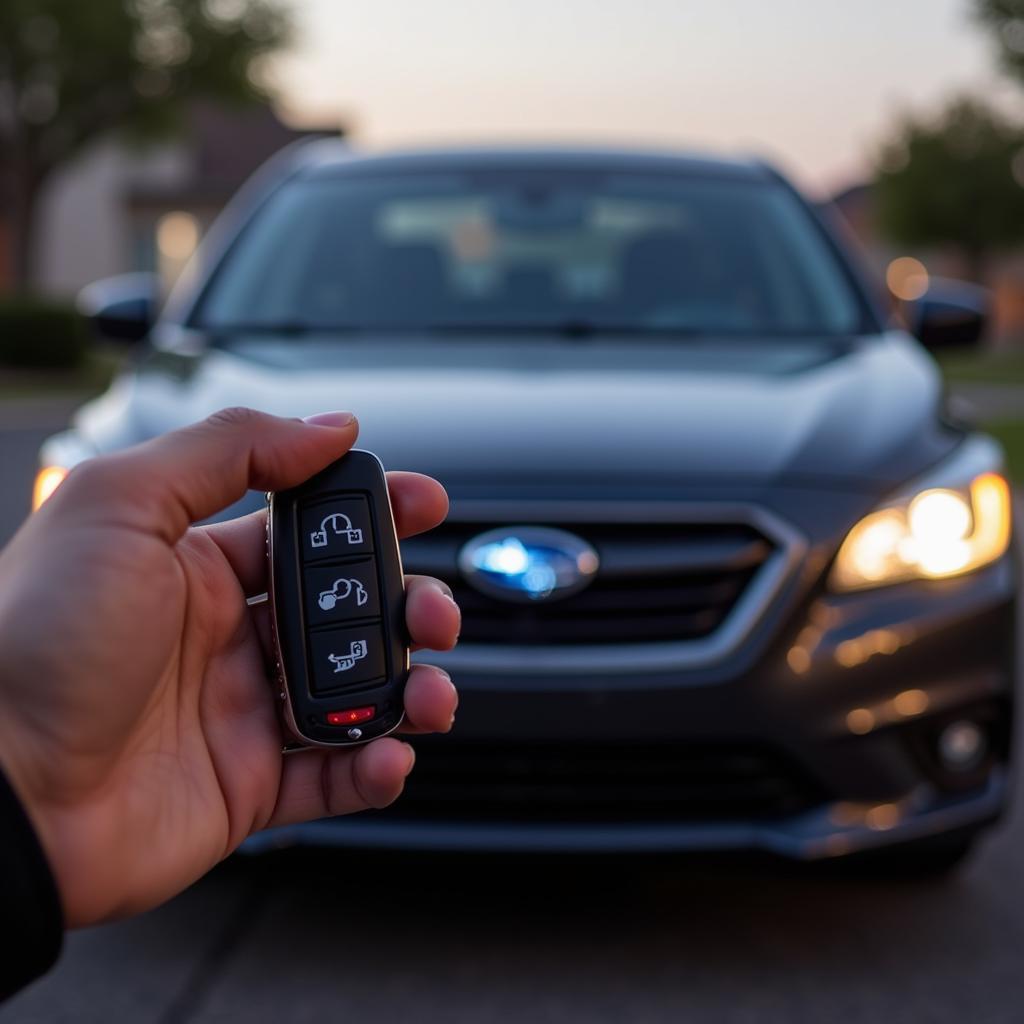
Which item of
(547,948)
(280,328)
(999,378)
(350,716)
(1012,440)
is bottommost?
(999,378)

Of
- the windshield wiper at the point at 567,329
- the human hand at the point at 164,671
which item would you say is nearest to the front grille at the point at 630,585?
the windshield wiper at the point at 567,329

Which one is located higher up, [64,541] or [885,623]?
[64,541]

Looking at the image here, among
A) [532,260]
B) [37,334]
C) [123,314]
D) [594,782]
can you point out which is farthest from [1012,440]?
[37,334]

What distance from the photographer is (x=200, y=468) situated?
4.91ft

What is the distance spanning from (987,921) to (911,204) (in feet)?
228

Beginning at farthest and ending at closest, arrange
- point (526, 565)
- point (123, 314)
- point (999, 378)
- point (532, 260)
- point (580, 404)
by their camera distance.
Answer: point (999, 378)
point (123, 314)
point (532, 260)
point (580, 404)
point (526, 565)

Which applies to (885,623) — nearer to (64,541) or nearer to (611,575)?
(611,575)

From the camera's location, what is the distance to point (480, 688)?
9.77 ft

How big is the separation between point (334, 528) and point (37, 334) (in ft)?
80.5

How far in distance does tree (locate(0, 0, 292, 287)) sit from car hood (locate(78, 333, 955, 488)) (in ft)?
90.8

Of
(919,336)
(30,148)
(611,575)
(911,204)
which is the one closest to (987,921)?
(611,575)

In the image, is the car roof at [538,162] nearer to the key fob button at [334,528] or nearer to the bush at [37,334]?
the key fob button at [334,528]

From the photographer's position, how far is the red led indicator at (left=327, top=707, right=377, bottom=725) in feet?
5.17

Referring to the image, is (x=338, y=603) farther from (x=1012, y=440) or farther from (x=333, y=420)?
(x=1012, y=440)
